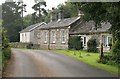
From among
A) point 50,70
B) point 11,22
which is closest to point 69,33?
point 50,70

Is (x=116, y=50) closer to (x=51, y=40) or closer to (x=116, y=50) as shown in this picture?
(x=116, y=50)

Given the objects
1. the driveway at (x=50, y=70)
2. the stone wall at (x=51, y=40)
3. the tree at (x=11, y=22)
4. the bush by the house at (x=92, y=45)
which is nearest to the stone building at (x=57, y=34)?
the stone wall at (x=51, y=40)

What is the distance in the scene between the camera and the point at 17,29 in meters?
79.2

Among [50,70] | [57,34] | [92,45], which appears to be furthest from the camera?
[57,34]

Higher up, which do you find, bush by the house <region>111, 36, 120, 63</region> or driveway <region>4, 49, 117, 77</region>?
bush by the house <region>111, 36, 120, 63</region>

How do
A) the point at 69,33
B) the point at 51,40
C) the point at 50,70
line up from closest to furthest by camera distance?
the point at 50,70
the point at 69,33
the point at 51,40

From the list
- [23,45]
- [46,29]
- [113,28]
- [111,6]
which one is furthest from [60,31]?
[111,6]

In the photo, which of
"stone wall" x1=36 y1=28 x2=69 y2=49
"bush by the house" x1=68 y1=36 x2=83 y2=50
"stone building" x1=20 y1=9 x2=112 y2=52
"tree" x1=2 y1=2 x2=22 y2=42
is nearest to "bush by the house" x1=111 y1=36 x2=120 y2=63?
"stone building" x1=20 y1=9 x2=112 y2=52

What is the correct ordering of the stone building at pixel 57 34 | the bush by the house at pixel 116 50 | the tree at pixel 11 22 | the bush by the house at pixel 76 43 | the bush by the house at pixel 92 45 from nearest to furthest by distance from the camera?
the bush by the house at pixel 116 50 → the bush by the house at pixel 92 45 → the bush by the house at pixel 76 43 → the stone building at pixel 57 34 → the tree at pixel 11 22

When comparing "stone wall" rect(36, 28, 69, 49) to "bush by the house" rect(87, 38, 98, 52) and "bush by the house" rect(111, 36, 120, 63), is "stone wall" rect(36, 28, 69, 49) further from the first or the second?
"bush by the house" rect(111, 36, 120, 63)

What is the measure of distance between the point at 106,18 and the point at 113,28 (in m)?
2.03

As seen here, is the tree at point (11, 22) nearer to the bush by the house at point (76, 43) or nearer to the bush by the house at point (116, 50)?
the bush by the house at point (76, 43)

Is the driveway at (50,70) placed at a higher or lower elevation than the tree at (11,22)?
lower

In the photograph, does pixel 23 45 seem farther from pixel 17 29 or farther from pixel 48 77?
pixel 48 77
